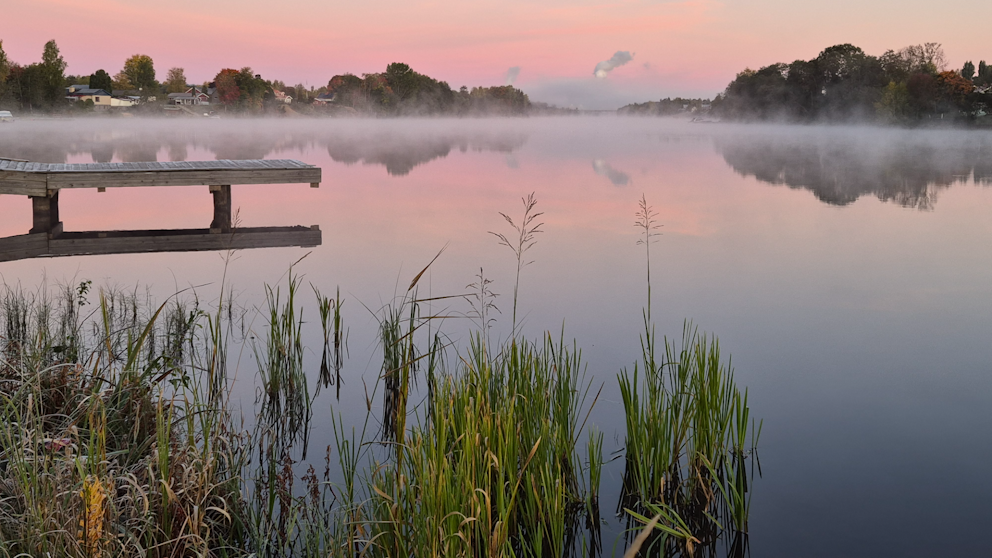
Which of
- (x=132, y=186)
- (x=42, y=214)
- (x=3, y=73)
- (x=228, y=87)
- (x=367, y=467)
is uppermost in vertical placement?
(x=228, y=87)

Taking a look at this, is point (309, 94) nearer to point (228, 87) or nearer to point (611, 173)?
point (228, 87)

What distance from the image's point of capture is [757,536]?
347 centimetres

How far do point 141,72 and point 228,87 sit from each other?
1109cm

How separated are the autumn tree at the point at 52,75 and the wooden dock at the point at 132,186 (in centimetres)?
6994

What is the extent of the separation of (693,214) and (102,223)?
8824 millimetres

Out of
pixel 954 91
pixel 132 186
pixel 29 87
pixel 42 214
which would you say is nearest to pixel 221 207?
pixel 132 186

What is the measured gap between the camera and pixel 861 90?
63.2 m

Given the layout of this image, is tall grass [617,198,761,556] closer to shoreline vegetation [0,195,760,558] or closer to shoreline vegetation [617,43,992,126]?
shoreline vegetation [0,195,760,558]

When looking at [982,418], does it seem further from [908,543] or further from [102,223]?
[102,223]

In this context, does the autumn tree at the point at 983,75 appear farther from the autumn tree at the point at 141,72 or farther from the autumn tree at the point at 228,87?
the autumn tree at the point at 141,72

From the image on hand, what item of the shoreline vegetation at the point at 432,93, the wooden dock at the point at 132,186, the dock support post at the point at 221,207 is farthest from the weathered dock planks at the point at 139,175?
the shoreline vegetation at the point at 432,93

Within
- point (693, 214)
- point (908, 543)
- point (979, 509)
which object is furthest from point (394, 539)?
point (693, 214)

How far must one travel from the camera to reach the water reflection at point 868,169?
1662cm

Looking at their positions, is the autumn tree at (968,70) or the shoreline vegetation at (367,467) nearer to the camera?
the shoreline vegetation at (367,467)
